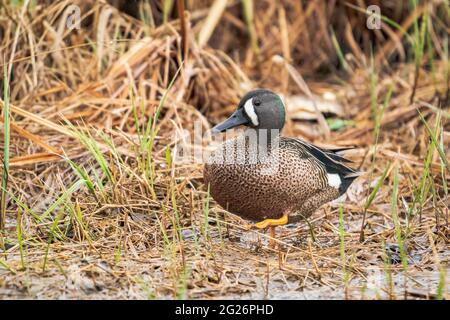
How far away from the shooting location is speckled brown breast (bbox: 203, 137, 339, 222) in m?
3.73

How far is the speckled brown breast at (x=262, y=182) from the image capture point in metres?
3.73

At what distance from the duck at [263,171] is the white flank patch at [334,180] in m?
0.09

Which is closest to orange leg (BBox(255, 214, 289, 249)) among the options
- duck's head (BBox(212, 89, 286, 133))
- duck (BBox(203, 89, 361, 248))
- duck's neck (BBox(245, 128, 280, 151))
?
duck (BBox(203, 89, 361, 248))

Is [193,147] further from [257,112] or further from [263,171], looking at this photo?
[263,171]

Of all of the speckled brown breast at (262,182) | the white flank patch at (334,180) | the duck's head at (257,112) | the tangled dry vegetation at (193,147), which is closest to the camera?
the tangled dry vegetation at (193,147)

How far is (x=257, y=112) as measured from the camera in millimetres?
3879

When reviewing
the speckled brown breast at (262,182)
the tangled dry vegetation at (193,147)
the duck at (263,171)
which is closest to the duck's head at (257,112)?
the duck at (263,171)

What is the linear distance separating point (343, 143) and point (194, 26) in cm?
163

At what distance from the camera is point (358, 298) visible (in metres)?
3.08

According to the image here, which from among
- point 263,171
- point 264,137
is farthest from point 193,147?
point 263,171

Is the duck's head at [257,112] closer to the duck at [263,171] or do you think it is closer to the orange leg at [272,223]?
the duck at [263,171]

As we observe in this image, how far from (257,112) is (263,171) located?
31 cm
